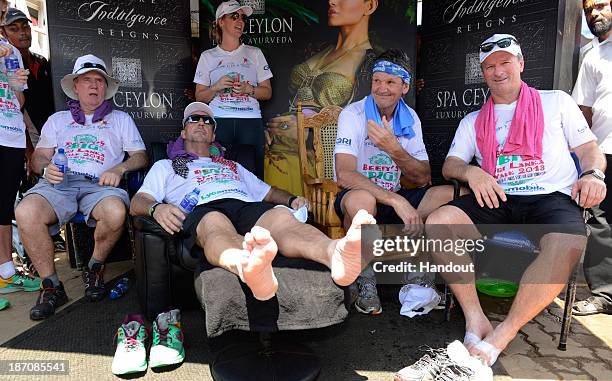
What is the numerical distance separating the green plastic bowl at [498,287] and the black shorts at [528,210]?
2.39ft

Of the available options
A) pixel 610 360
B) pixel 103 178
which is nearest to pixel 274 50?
pixel 103 178

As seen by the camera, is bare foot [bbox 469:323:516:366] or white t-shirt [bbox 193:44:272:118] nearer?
bare foot [bbox 469:323:516:366]

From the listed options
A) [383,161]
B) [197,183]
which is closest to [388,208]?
[383,161]

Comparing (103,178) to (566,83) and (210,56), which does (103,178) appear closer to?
(210,56)

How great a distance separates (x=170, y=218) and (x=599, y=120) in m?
2.96

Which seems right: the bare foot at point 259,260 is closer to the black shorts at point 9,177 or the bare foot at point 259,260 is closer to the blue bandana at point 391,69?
the blue bandana at point 391,69

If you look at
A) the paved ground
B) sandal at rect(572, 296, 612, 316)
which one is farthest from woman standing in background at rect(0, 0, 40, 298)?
sandal at rect(572, 296, 612, 316)

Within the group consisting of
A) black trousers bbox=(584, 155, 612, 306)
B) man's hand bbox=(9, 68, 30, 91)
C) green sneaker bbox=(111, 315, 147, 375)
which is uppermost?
man's hand bbox=(9, 68, 30, 91)

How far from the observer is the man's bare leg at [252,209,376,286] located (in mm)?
1608

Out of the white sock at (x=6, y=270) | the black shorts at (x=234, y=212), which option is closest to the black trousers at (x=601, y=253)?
the black shorts at (x=234, y=212)

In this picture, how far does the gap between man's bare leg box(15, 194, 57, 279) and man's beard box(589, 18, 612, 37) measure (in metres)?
4.13

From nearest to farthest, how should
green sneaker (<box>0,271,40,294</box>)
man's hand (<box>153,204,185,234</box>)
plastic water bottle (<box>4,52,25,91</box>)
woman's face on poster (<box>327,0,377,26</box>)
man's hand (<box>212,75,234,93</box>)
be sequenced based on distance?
man's hand (<box>153,204,185,234</box>), plastic water bottle (<box>4,52,25,91</box>), green sneaker (<box>0,271,40,294</box>), man's hand (<box>212,75,234,93</box>), woman's face on poster (<box>327,0,377,26</box>)

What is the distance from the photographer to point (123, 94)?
165 inches

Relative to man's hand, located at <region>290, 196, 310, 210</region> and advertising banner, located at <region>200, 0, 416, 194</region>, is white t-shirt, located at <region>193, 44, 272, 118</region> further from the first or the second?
man's hand, located at <region>290, 196, 310, 210</region>
